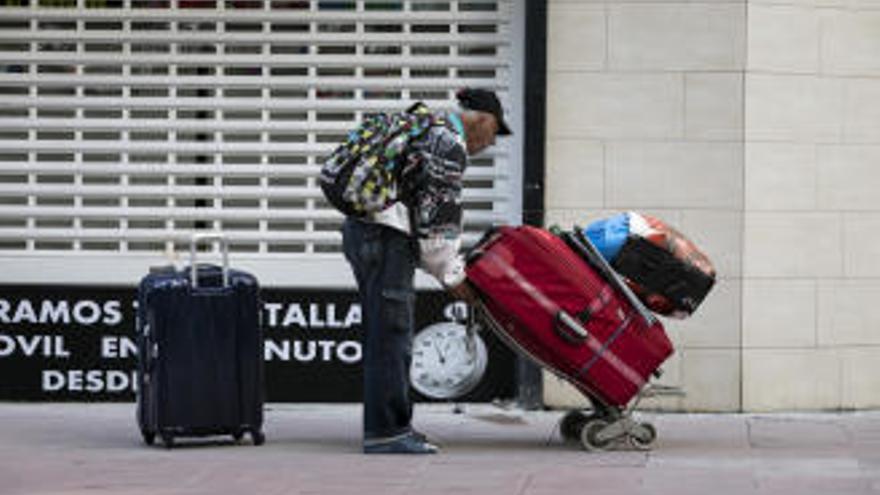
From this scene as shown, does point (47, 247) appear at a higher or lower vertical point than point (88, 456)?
higher

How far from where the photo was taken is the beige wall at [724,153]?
1135 centimetres

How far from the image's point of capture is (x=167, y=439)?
380 inches

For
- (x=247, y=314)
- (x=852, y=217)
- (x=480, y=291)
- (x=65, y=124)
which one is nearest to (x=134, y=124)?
(x=65, y=124)

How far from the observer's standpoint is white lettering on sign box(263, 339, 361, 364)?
11.6 metres

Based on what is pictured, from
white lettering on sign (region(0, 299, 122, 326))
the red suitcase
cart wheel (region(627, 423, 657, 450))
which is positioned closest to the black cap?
the red suitcase

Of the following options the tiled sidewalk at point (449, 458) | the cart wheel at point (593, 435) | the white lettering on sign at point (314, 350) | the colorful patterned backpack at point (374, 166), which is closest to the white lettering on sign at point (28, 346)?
the tiled sidewalk at point (449, 458)

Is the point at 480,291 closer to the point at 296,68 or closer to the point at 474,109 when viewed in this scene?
the point at 474,109

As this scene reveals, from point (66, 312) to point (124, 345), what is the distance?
0.39 meters

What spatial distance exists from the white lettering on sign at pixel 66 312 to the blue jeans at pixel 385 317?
2.70m

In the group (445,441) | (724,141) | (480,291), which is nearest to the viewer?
(480,291)

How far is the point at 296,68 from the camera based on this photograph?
11773 millimetres

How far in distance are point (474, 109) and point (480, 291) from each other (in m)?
0.87

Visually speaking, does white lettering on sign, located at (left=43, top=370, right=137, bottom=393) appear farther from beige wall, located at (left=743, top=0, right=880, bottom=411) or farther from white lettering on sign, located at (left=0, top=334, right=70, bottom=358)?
beige wall, located at (left=743, top=0, right=880, bottom=411)

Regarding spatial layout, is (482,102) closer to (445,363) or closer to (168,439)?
(168,439)
